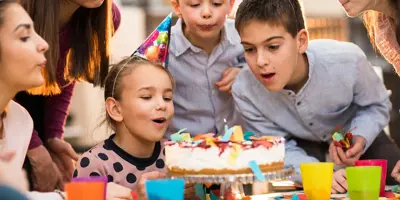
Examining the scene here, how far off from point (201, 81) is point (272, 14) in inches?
20.6

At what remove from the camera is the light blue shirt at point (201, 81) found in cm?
297

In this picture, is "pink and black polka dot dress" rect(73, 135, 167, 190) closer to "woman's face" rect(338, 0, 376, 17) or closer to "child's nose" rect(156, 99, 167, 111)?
"child's nose" rect(156, 99, 167, 111)

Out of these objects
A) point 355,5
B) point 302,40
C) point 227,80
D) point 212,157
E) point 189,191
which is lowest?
point 189,191

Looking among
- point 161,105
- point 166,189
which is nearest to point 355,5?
point 161,105

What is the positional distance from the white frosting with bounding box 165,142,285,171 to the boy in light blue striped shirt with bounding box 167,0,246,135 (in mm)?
951

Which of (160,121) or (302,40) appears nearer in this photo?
(160,121)

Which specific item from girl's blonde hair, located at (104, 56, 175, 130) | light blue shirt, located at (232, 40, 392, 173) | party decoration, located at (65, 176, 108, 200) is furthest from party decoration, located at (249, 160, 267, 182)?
light blue shirt, located at (232, 40, 392, 173)

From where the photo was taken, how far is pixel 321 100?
285 cm

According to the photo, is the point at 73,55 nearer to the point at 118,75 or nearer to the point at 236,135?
the point at 118,75

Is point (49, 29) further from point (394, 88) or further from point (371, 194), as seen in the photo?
point (394, 88)

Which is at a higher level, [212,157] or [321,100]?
[321,100]

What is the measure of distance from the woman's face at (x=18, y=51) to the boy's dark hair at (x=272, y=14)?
3.03ft

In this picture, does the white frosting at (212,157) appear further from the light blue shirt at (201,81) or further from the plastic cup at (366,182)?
the light blue shirt at (201,81)

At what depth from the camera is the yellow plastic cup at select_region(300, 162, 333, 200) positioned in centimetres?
203
